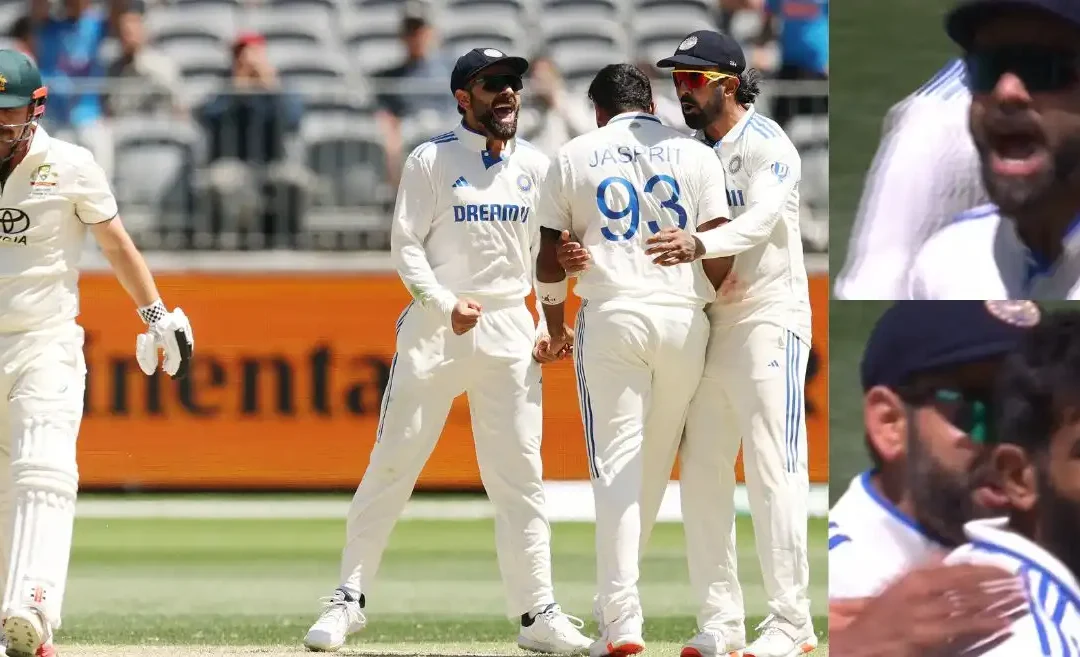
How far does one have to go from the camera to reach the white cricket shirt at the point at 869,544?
4.98m

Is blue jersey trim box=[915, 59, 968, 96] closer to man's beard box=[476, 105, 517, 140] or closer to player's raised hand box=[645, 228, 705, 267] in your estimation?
player's raised hand box=[645, 228, 705, 267]

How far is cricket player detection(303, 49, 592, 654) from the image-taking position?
621cm

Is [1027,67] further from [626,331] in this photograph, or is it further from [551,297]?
[551,297]

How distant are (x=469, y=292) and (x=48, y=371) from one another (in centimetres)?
147

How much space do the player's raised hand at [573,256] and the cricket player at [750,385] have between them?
246 mm

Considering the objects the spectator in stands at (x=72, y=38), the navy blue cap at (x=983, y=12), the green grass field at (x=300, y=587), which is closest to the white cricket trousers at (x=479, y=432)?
the green grass field at (x=300, y=587)

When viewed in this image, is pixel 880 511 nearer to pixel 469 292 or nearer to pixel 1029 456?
pixel 1029 456

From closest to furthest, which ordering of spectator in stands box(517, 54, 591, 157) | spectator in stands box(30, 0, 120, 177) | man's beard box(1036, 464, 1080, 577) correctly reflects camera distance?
man's beard box(1036, 464, 1080, 577) → spectator in stands box(517, 54, 591, 157) → spectator in stands box(30, 0, 120, 177)

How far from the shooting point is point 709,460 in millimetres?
5910

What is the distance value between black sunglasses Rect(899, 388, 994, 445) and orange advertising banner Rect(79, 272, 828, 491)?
6642 millimetres

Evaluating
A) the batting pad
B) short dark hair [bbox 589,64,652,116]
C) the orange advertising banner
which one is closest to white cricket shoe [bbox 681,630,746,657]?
short dark hair [bbox 589,64,652,116]

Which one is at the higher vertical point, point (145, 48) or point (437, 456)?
point (145, 48)

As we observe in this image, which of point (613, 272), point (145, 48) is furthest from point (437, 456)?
point (613, 272)

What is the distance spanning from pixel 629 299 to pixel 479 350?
0.75 m
